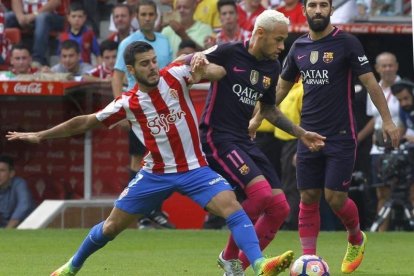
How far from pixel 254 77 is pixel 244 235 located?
1.53m

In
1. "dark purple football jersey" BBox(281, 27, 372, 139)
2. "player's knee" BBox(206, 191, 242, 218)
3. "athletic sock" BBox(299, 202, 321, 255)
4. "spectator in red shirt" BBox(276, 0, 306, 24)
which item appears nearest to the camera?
"player's knee" BBox(206, 191, 242, 218)

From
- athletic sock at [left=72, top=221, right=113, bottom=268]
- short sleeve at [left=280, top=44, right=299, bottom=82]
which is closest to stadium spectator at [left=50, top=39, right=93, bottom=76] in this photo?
short sleeve at [left=280, top=44, right=299, bottom=82]

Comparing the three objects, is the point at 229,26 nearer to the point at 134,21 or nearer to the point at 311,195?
the point at 134,21

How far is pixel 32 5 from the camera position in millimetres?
19578

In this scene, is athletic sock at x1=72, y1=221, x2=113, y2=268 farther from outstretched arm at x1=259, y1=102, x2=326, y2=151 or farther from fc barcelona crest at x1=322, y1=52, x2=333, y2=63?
fc barcelona crest at x1=322, y1=52, x2=333, y2=63

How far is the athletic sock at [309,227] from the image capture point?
11.4m

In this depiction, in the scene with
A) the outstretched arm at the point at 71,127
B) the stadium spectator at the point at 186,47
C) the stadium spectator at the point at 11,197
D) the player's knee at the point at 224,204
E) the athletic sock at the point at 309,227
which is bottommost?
the stadium spectator at the point at 11,197

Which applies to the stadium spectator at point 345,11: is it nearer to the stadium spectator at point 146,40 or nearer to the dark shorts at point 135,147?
the stadium spectator at point 146,40

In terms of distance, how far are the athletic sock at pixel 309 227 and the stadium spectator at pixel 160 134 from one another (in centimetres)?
175

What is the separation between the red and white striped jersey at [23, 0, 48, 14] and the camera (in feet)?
64.1

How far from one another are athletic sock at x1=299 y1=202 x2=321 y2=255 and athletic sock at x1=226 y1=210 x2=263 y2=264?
1.79 meters

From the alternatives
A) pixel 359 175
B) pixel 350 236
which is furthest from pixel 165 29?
pixel 350 236

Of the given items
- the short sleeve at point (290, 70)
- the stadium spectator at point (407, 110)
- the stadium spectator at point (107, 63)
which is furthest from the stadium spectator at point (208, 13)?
the short sleeve at point (290, 70)

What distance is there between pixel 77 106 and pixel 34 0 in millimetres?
2729
